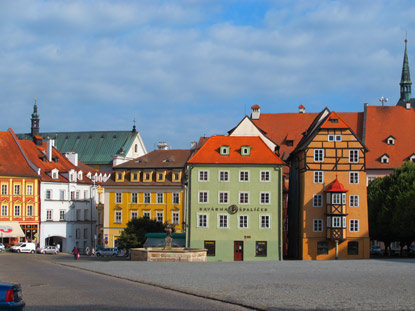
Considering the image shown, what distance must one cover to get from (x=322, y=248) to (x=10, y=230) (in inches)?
1580

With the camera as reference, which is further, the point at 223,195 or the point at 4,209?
the point at 4,209

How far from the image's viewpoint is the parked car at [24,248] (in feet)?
266

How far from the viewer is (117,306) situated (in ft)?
64.7

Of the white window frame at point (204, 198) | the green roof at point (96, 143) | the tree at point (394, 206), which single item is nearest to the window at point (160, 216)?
the white window frame at point (204, 198)

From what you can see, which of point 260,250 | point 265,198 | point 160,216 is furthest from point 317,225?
point 160,216

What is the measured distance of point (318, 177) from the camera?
67.9 meters

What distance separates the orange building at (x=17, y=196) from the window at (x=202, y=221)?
28732 mm

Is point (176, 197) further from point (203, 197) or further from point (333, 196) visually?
point (333, 196)

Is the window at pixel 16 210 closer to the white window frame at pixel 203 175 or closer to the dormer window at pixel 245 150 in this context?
the white window frame at pixel 203 175

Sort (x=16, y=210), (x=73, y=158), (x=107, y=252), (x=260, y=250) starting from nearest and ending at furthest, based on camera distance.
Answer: (x=260, y=250) < (x=107, y=252) < (x=16, y=210) < (x=73, y=158)

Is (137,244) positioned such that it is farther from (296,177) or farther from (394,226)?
(394,226)

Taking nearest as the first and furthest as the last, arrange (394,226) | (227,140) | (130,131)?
(394,226)
(227,140)
(130,131)

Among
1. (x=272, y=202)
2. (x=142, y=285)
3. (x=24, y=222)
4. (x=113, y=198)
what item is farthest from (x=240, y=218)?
(x=142, y=285)

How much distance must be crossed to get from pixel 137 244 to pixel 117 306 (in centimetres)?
5530
